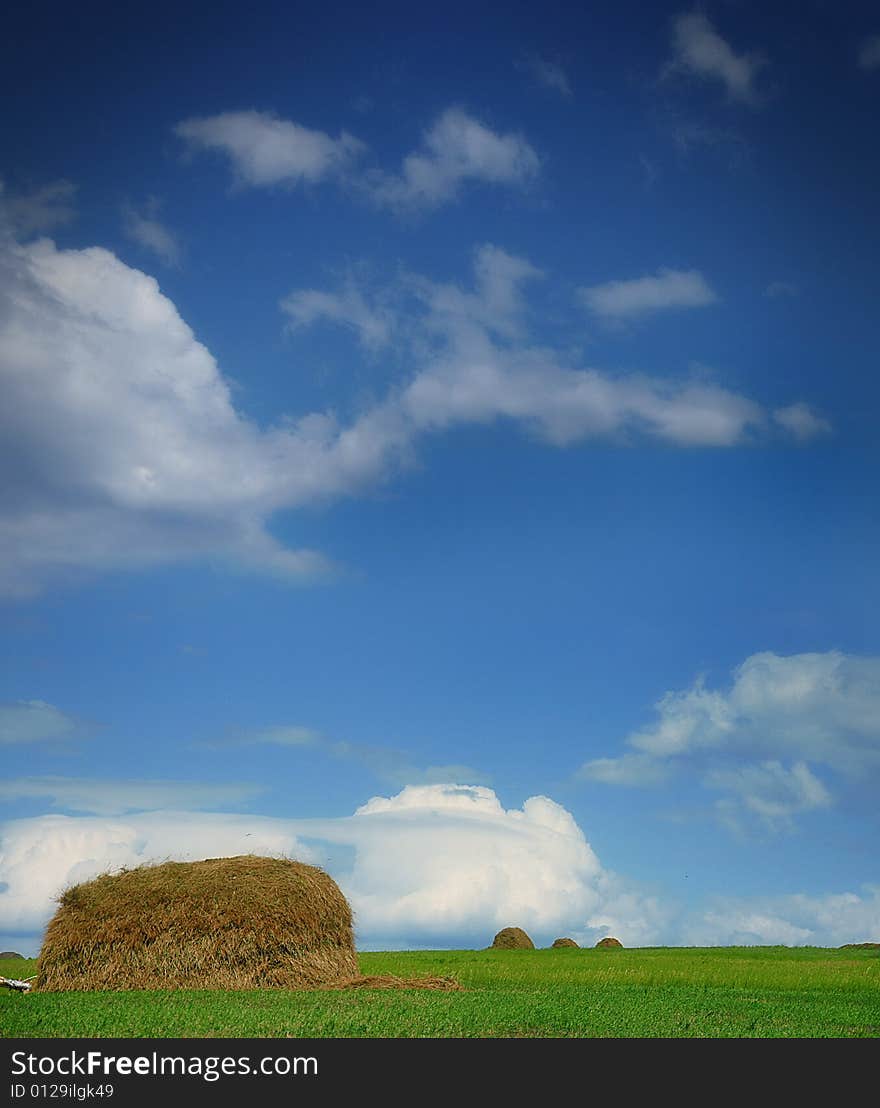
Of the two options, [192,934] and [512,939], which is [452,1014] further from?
[512,939]

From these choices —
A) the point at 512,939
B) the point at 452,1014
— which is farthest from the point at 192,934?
the point at 512,939

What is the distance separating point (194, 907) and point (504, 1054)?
12142 millimetres

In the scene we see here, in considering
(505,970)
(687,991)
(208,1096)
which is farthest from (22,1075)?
(505,970)

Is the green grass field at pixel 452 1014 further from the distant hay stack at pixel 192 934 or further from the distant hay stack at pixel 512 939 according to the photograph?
the distant hay stack at pixel 512 939

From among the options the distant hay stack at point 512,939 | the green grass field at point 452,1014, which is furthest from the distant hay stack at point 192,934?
the distant hay stack at point 512,939

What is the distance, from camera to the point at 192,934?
20547 millimetres

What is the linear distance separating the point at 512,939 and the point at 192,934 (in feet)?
137

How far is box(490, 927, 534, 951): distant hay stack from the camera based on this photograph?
191ft

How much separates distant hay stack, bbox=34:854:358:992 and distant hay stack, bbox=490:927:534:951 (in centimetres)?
3887

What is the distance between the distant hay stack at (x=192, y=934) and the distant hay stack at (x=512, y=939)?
38867 millimetres

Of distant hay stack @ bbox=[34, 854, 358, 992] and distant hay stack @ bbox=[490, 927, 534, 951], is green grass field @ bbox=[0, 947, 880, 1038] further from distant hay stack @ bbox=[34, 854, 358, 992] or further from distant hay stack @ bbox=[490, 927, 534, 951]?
distant hay stack @ bbox=[490, 927, 534, 951]

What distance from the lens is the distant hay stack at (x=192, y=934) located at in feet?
66.5

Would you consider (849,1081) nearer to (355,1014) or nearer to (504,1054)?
(504,1054)

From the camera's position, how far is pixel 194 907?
20891 mm
